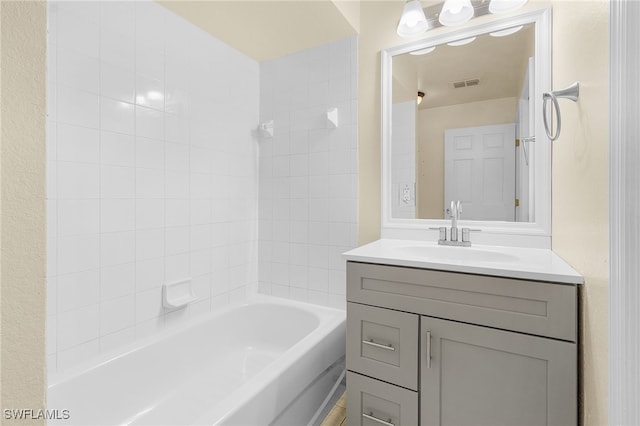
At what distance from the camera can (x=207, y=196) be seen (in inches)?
76.5

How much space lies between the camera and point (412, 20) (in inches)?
66.9

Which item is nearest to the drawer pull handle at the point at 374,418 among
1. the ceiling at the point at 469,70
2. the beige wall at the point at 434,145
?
the beige wall at the point at 434,145

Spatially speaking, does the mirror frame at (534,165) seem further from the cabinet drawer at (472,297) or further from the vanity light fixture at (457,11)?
the cabinet drawer at (472,297)

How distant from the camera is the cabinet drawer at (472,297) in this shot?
99 cm

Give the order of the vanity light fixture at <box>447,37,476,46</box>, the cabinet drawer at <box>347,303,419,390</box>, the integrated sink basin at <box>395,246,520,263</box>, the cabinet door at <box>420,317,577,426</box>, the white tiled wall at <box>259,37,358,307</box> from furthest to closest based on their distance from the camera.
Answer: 1. the white tiled wall at <box>259,37,358,307</box>
2. the vanity light fixture at <box>447,37,476,46</box>
3. the integrated sink basin at <box>395,246,520,263</box>
4. the cabinet drawer at <box>347,303,419,390</box>
5. the cabinet door at <box>420,317,577,426</box>

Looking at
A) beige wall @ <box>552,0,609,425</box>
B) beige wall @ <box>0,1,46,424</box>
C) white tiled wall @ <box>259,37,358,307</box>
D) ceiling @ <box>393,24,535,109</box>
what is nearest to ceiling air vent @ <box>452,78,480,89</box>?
ceiling @ <box>393,24,535,109</box>

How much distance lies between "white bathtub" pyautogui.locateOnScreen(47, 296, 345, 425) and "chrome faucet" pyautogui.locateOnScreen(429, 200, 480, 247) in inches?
29.0

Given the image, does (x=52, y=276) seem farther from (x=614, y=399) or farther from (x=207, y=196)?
(x=614, y=399)

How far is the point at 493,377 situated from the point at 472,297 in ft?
0.89

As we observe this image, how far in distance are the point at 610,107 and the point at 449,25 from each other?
4.23 ft

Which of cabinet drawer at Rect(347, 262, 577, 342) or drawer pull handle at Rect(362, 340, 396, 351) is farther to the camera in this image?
drawer pull handle at Rect(362, 340, 396, 351)

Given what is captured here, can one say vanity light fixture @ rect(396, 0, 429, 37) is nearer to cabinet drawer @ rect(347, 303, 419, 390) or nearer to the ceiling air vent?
the ceiling air vent

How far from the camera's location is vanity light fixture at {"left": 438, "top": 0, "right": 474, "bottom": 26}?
1613 mm

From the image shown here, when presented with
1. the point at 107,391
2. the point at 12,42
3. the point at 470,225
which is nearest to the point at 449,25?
the point at 470,225
